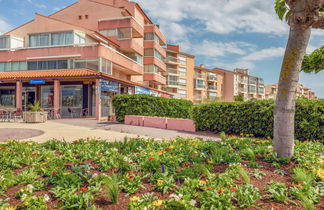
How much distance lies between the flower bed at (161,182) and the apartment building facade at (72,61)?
16.0m

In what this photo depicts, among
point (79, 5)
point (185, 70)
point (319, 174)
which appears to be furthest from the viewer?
point (185, 70)

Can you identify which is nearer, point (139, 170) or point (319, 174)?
point (319, 174)

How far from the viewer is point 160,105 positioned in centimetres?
1745

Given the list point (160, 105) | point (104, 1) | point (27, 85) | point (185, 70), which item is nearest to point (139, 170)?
point (160, 105)

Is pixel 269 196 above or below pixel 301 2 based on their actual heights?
below

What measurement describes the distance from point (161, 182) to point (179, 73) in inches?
2309

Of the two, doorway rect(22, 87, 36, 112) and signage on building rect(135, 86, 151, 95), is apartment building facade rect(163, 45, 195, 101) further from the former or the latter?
doorway rect(22, 87, 36, 112)

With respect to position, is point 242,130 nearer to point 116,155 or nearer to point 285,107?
point 285,107

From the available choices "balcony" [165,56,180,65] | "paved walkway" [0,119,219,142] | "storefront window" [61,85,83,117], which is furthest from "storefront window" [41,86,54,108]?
"balcony" [165,56,180,65]

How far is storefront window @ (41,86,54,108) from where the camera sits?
80.4 feet

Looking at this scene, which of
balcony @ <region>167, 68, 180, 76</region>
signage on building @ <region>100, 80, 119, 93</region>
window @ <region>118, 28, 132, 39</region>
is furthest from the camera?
balcony @ <region>167, 68, 180, 76</region>

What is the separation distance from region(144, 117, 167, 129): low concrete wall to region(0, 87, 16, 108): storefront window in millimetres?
20417

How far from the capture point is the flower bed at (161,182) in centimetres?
274

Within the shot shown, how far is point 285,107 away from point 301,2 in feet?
6.06
